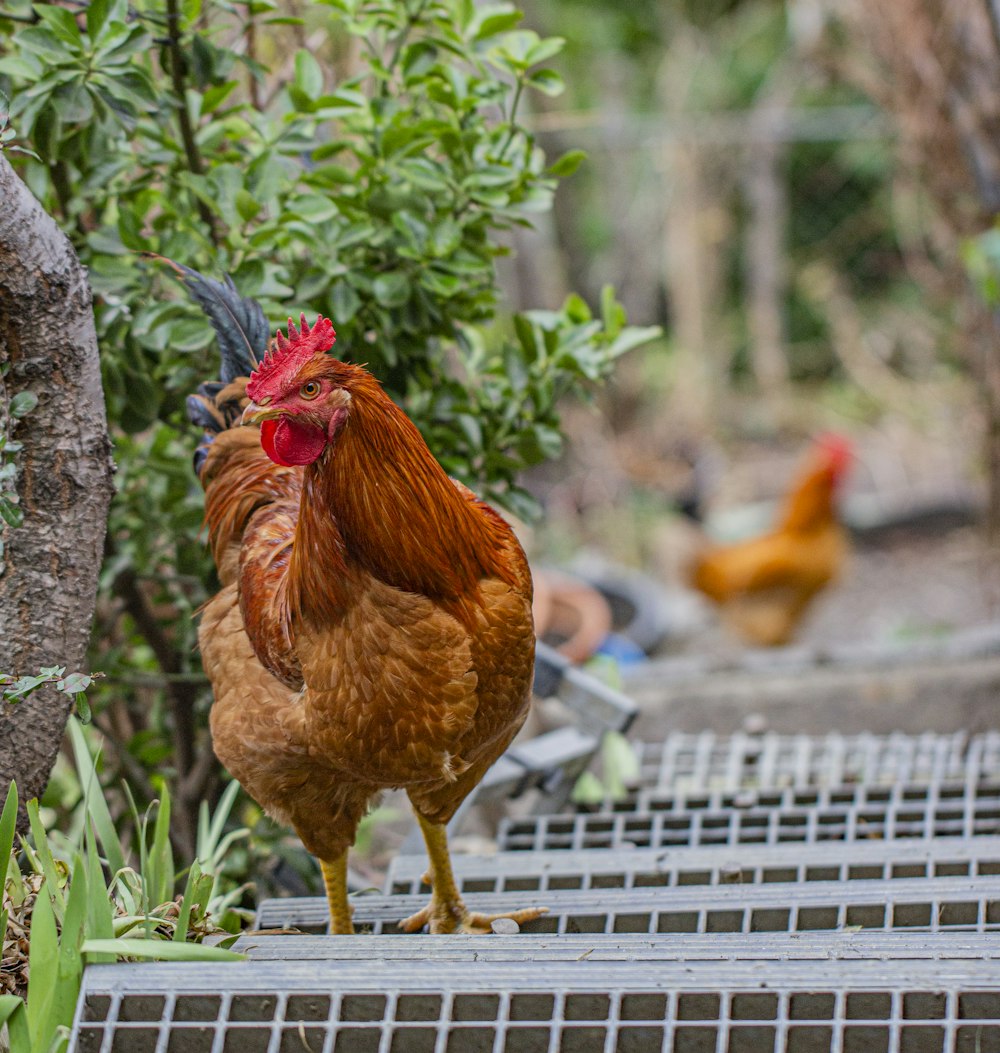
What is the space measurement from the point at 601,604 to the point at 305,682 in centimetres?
497

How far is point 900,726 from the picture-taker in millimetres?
4945

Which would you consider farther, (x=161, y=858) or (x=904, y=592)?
(x=904, y=592)

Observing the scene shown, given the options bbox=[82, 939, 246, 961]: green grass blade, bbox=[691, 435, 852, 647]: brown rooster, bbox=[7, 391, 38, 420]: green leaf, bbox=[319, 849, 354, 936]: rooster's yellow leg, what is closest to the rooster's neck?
bbox=[7, 391, 38, 420]: green leaf

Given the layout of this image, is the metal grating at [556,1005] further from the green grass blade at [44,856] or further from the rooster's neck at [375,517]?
the rooster's neck at [375,517]

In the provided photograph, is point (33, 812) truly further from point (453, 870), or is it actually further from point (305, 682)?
point (453, 870)

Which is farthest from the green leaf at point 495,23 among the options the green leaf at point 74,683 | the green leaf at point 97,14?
the green leaf at point 74,683

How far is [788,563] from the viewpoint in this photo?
668cm

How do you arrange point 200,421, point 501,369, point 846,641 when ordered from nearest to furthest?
1. point 200,421
2. point 501,369
3. point 846,641

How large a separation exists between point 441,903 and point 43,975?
105 centimetres

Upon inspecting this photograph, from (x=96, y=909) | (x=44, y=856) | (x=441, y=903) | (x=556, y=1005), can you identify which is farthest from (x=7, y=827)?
(x=441, y=903)

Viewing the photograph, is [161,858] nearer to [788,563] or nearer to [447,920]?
[447,920]

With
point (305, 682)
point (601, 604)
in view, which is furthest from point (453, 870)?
point (601, 604)

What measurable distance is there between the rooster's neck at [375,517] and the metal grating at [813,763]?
181cm

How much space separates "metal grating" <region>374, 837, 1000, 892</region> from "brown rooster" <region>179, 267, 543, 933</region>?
290mm
